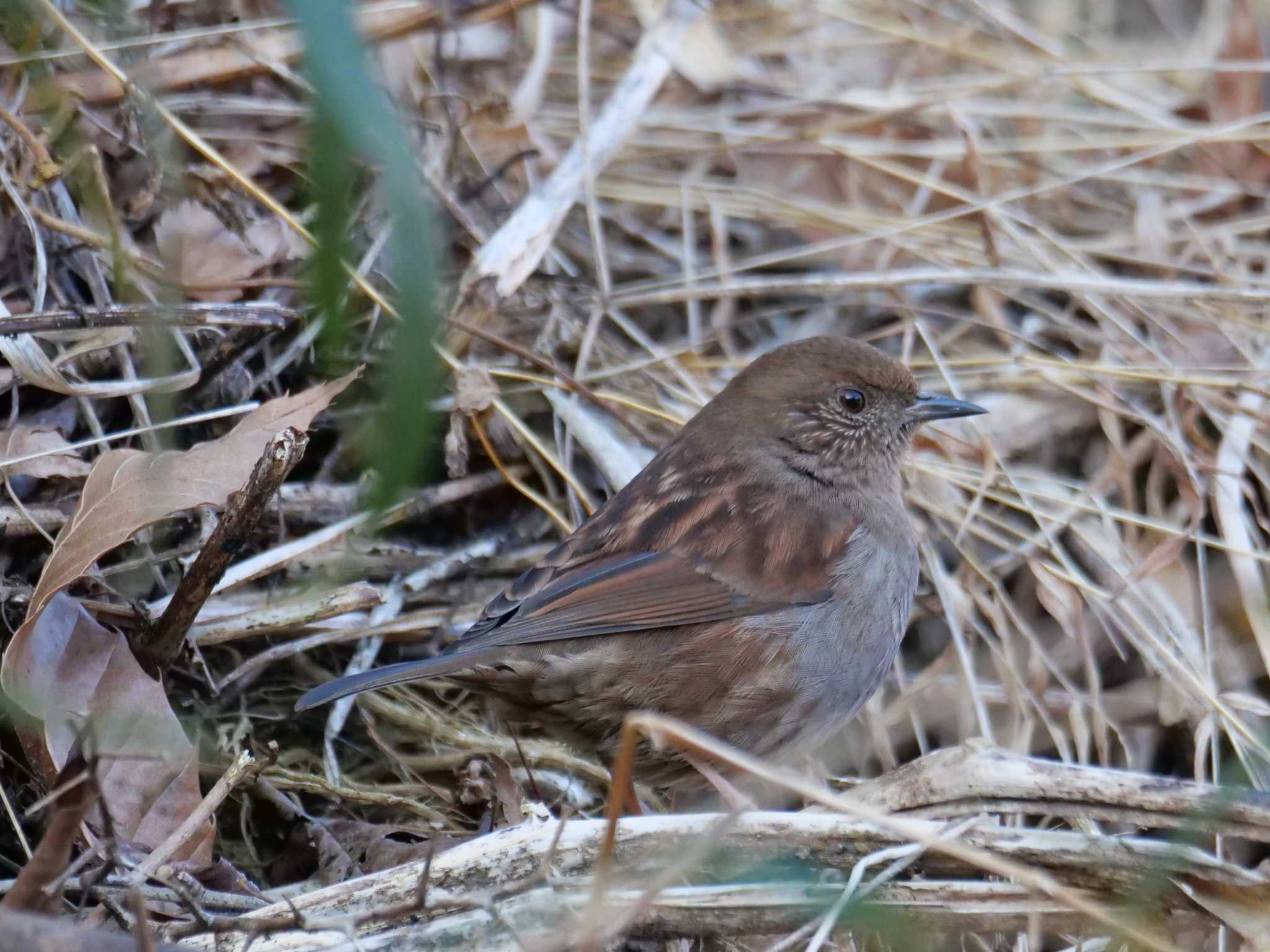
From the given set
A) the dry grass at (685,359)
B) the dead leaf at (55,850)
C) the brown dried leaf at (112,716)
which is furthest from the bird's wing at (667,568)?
the dead leaf at (55,850)

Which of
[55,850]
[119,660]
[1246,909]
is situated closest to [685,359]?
[119,660]

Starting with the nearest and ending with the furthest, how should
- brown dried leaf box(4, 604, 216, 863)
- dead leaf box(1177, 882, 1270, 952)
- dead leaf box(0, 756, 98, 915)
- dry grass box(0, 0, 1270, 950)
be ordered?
1. dead leaf box(0, 756, 98, 915)
2. dead leaf box(1177, 882, 1270, 952)
3. brown dried leaf box(4, 604, 216, 863)
4. dry grass box(0, 0, 1270, 950)

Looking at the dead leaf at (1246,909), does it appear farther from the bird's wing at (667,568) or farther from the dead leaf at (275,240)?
the dead leaf at (275,240)

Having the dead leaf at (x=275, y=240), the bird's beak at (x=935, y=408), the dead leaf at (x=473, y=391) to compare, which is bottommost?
the bird's beak at (x=935, y=408)

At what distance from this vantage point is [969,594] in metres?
3.84

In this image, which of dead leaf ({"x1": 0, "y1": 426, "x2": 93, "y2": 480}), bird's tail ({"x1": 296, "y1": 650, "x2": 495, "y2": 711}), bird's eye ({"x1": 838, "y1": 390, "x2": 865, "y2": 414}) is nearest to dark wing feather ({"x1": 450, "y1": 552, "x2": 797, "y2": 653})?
bird's tail ({"x1": 296, "y1": 650, "x2": 495, "y2": 711})

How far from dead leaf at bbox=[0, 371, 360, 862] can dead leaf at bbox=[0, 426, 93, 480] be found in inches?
9.7

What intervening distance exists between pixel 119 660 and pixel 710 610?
4.36ft

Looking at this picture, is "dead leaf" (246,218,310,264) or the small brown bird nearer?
the small brown bird

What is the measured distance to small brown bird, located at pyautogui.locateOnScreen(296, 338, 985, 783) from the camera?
3129 millimetres

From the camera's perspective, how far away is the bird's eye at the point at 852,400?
12.8ft

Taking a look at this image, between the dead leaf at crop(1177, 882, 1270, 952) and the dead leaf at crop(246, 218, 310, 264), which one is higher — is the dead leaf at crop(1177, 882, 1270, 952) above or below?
below

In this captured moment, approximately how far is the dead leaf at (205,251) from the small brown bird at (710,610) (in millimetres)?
1163

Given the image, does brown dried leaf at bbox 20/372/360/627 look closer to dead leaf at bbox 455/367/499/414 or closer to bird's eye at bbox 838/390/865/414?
dead leaf at bbox 455/367/499/414
